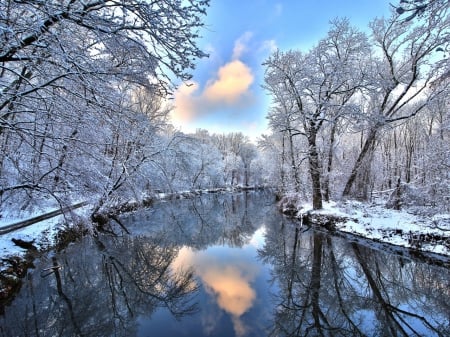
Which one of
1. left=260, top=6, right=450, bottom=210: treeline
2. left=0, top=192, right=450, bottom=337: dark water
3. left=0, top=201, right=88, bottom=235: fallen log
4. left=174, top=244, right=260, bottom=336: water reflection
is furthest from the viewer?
left=260, top=6, right=450, bottom=210: treeline

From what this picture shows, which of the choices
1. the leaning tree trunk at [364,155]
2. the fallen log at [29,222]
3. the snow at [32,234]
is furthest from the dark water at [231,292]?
the leaning tree trunk at [364,155]

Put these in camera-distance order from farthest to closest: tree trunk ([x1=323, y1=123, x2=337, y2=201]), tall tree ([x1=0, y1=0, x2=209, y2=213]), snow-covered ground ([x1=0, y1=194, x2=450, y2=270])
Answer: tree trunk ([x1=323, y1=123, x2=337, y2=201]) → snow-covered ground ([x1=0, y1=194, x2=450, y2=270]) → tall tree ([x1=0, y1=0, x2=209, y2=213])

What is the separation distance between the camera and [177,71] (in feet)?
13.6

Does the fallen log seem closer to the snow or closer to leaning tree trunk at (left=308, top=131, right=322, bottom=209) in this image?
the snow

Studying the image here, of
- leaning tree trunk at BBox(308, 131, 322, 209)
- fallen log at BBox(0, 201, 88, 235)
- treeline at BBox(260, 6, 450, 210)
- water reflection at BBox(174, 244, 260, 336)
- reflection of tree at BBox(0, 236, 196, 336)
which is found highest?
treeline at BBox(260, 6, 450, 210)

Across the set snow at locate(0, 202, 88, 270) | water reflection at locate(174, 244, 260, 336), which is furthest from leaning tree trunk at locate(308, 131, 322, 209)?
snow at locate(0, 202, 88, 270)

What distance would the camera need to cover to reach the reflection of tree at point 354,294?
17.3 feet

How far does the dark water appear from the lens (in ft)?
17.7

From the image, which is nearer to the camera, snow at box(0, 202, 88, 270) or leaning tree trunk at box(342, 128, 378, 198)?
snow at box(0, 202, 88, 270)

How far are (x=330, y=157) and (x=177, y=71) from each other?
15011 mm

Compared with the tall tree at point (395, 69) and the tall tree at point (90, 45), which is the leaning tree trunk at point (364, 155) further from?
the tall tree at point (90, 45)

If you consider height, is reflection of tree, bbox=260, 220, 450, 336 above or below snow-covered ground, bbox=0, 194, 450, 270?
below

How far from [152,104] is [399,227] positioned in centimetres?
1579

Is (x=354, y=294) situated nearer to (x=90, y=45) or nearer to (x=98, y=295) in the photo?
(x=98, y=295)
